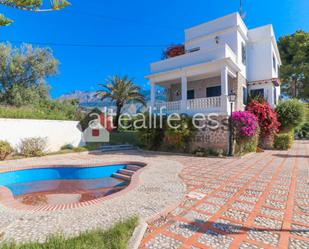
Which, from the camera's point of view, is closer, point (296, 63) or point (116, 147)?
point (116, 147)

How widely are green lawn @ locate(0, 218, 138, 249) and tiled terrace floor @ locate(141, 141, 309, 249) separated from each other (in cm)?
44

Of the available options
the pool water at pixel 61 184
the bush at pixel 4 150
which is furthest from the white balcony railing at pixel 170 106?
the bush at pixel 4 150

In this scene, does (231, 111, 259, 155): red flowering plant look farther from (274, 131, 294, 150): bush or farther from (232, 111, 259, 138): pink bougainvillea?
(274, 131, 294, 150): bush

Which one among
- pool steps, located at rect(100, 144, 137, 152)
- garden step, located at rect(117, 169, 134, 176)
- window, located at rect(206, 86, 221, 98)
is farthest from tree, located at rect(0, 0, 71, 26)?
window, located at rect(206, 86, 221, 98)

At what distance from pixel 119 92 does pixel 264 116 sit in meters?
17.3

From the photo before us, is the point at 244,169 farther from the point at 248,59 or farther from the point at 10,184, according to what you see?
the point at 248,59

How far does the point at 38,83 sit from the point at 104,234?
95.8 feet

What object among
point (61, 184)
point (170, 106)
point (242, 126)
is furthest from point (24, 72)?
point (242, 126)

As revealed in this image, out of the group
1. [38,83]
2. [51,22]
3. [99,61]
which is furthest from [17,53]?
[99,61]

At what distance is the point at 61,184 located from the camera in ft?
32.0

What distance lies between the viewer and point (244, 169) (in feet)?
31.4

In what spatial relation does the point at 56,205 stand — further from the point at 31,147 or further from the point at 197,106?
the point at 197,106

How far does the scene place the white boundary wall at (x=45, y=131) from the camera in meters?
13.9

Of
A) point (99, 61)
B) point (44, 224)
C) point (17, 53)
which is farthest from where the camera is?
point (99, 61)
